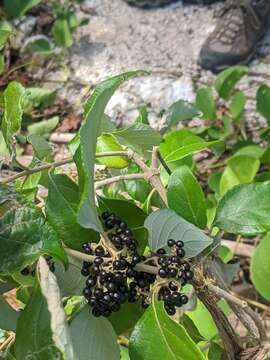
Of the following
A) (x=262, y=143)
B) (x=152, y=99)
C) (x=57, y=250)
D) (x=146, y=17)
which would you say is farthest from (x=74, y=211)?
(x=146, y=17)

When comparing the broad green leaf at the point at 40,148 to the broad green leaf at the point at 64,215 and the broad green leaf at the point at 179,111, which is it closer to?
the broad green leaf at the point at 64,215

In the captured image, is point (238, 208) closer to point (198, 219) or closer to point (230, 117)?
point (198, 219)

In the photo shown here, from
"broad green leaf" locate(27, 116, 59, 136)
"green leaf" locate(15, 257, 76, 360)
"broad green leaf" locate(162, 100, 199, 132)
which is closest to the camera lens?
"green leaf" locate(15, 257, 76, 360)

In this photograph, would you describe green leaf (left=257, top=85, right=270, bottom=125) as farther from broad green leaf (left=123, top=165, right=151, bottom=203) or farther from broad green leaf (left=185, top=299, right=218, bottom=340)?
broad green leaf (left=123, top=165, right=151, bottom=203)

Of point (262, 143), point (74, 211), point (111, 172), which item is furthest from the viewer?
point (262, 143)

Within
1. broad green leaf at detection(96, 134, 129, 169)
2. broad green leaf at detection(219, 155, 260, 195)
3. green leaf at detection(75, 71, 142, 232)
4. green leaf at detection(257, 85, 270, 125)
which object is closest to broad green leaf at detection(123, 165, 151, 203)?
broad green leaf at detection(96, 134, 129, 169)
